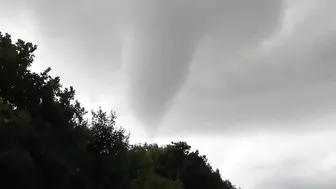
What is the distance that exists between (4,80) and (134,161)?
52.0 ft

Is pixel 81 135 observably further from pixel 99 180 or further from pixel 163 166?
pixel 163 166

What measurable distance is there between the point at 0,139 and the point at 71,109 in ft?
33.8

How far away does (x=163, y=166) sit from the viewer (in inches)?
3728

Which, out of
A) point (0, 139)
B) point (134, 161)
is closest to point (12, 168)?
point (0, 139)

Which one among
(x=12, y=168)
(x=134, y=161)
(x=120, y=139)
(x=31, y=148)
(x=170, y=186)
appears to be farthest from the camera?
(x=170, y=186)

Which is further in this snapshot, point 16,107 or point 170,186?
point 170,186

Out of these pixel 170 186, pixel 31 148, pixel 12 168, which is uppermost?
pixel 170 186

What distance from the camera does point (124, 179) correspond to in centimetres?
4759

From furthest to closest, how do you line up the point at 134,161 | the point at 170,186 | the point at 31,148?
the point at 170,186 < the point at 134,161 < the point at 31,148

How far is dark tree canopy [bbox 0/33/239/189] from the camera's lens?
39.0m

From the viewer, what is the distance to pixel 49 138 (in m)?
41.9

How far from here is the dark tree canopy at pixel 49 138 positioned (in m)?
39.0

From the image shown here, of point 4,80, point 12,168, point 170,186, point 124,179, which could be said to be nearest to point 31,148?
point 12,168

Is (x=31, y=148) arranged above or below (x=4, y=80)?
below
